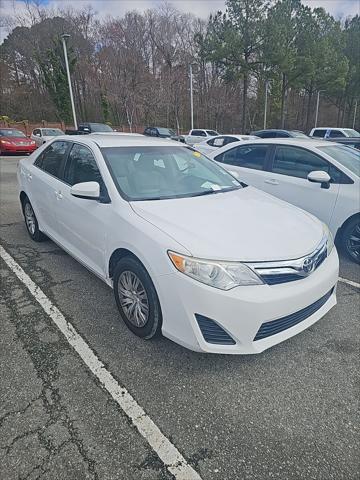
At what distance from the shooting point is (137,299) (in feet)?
8.37

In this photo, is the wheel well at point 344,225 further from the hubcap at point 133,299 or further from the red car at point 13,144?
the red car at point 13,144

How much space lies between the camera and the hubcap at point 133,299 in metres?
2.48

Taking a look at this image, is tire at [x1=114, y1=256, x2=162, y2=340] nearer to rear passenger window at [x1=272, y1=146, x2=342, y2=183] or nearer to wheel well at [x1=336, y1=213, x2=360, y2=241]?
wheel well at [x1=336, y1=213, x2=360, y2=241]

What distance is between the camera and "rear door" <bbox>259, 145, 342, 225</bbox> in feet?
14.5

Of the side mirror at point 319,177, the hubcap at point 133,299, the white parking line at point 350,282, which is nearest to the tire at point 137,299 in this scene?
the hubcap at point 133,299

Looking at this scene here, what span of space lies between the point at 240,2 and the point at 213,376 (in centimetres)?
3123

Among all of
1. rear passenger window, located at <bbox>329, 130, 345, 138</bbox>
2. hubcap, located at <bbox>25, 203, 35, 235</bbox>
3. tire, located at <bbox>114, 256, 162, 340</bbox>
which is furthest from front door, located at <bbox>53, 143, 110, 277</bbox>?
rear passenger window, located at <bbox>329, 130, 345, 138</bbox>

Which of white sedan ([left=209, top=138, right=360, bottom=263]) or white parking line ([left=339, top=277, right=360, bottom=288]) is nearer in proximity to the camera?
white parking line ([left=339, top=277, right=360, bottom=288])

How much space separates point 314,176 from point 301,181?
1.42 ft

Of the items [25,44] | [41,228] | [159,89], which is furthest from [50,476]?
[25,44]

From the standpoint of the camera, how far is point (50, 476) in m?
1.61

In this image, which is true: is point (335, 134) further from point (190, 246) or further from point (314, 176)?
point (190, 246)

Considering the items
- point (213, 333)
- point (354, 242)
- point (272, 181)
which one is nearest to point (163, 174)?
point (213, 333)

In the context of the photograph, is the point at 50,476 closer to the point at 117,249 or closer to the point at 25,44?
the point at 117,249
